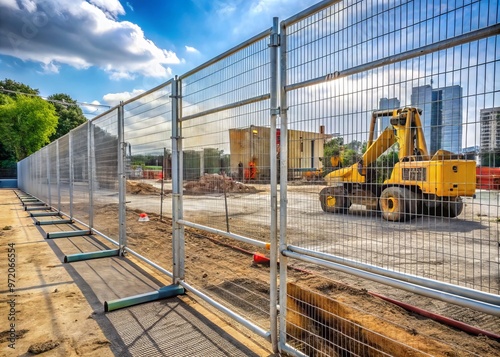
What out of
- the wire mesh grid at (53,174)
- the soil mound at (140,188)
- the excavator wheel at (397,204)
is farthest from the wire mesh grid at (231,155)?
the wire mesh grid at (53,174)

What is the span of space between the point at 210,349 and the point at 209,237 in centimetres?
421

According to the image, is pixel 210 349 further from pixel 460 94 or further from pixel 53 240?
pixel 53 240

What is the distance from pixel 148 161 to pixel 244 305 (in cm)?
249

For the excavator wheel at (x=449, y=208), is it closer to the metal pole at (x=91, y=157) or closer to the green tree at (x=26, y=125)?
the metal pole at (x=91, y=157)

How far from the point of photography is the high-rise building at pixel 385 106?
75.5 inches

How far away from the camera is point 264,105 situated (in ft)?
9.11

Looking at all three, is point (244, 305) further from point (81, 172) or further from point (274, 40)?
point (81, 172)

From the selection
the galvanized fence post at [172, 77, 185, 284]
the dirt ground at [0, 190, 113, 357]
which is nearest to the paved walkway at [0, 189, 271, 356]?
the dirt ground at [0, 190, 113, 357]

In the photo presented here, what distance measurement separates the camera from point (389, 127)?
2035 mm

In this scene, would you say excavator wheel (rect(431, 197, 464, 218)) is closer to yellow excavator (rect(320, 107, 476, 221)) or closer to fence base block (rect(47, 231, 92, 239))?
yellow excavator (rect(320, 107, 476, 221))

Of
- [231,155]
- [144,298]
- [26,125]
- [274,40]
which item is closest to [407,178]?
[274,40]

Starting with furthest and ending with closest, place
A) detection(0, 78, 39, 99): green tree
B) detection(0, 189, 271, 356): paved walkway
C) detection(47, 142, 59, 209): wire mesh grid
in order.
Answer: detection(0, 78, 39, 99): green tree, detection(47, 142, 59, 209): wire mesh grid, detection(0, 189, 271, 356): paved walkway

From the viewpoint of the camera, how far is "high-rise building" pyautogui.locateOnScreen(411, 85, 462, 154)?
1638 mm

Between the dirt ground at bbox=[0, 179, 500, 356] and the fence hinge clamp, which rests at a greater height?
the fence hinge clamp
